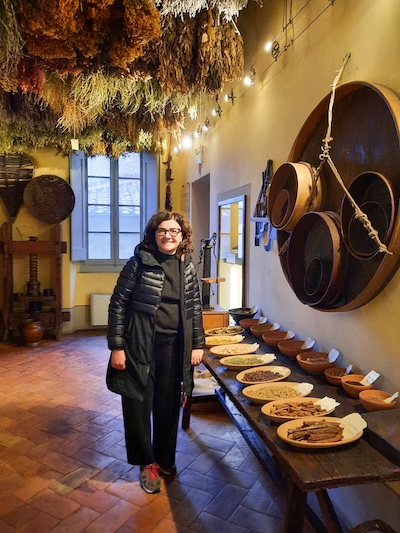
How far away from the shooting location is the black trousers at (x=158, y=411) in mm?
2209

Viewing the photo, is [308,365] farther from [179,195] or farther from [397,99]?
[179,195]

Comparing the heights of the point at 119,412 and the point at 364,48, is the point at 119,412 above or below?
below

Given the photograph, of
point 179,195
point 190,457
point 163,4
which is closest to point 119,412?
point 190,457

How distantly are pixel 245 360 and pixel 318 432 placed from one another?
78cm

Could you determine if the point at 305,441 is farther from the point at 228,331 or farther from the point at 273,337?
the point at 228,331

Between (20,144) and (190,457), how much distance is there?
4242 mm

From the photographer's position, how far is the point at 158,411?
2301 mm

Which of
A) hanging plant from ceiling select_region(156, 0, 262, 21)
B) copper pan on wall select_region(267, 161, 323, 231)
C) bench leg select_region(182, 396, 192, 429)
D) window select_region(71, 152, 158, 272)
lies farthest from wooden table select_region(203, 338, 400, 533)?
window select_region(71, 152, 158, 272)

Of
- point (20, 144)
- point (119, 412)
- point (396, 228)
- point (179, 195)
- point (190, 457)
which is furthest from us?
point (179, 195)

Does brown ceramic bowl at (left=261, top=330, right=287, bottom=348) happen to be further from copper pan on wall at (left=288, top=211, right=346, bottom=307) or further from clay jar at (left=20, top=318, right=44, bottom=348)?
clay jar at (left=20, top=318, right=44, bottom=348)

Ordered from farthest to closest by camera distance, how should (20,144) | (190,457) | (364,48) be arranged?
(20,144), (190,457), (364,48)

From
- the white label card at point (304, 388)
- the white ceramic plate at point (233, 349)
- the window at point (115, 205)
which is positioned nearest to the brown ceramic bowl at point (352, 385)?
the white label card at point (304, 388)

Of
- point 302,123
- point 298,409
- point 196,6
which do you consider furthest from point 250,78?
point 298,409

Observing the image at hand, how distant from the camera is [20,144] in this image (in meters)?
5.07
